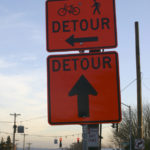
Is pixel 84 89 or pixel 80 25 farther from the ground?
pixel 80 25

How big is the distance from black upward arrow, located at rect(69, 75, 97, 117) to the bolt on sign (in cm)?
35

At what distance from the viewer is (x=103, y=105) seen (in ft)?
10.6

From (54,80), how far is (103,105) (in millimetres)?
529

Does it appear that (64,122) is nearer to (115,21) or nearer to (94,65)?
(94,65)

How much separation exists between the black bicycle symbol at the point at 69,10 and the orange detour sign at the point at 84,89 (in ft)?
1.50

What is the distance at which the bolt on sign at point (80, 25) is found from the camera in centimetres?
338

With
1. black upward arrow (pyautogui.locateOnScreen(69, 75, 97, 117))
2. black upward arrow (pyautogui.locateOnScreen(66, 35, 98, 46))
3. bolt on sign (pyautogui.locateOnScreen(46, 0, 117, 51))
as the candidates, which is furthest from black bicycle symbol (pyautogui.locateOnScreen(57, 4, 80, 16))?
black upward arrow (pyautogui.locateOnScreen(69, 75, 97, 117))

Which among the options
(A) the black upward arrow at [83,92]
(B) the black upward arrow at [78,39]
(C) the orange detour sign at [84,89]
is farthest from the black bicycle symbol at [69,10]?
(A) the black upward arrow at [83,92]

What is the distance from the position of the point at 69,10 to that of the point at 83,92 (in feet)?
2.80

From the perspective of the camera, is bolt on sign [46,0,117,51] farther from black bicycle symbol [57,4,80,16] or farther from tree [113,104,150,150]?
tree [113,104,150,150]

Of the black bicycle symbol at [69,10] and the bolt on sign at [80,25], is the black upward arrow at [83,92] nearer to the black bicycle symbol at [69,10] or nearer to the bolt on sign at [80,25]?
the bolt on sign at [80,25]

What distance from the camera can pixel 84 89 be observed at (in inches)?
131

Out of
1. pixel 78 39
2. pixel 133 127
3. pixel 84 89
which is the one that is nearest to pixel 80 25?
pixel 78 39

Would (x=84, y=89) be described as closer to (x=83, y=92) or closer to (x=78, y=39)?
(x=83, y=92)
